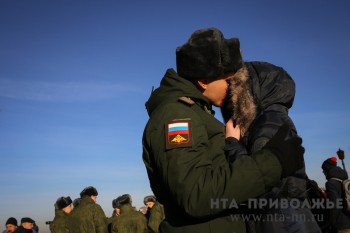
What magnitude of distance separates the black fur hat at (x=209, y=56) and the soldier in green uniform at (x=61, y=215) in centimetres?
876

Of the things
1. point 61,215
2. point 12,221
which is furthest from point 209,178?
point 12,221

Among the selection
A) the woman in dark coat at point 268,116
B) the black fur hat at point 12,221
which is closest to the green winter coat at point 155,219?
the black fur hat at point 12,221

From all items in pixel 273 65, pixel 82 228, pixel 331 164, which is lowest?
pixel 82 228

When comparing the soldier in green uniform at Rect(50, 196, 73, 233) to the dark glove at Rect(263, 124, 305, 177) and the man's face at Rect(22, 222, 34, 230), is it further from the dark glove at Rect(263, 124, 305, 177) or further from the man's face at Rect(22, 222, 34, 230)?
the dark glove at Rect(263, 124, 305, 177)

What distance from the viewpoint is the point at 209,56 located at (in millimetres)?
2242

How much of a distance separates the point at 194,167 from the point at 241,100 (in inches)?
23.0

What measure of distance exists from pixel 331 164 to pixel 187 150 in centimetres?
526

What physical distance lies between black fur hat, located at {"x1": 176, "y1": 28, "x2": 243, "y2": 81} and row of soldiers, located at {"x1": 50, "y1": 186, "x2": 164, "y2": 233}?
8.42 metres

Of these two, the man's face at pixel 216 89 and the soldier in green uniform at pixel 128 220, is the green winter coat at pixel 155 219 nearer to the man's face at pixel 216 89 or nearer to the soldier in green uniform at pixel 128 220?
the soldier in green uniform at pixel 128 220

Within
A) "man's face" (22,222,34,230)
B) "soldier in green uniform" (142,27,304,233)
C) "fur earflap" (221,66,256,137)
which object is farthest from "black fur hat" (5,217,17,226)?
"fur earflap" (221,66,256,137)

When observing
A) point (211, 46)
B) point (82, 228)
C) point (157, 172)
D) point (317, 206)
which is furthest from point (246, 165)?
point (82, 228)

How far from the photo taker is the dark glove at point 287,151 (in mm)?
1855

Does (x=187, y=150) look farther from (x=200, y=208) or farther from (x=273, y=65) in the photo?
(x=273, y=65)

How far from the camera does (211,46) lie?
2.25 meters
